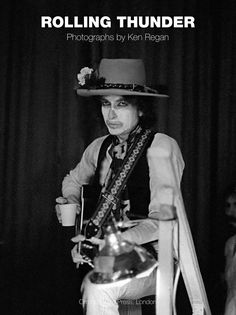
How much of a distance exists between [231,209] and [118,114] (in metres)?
0.96

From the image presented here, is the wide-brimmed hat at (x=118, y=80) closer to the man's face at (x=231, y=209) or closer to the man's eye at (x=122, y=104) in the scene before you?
the man's eye at (x=122, y=104)

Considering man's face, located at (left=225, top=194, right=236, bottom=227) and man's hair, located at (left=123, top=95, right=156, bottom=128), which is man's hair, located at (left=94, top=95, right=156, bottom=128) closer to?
man's hair, located at (left=123, top=95, right=156, bottom=128)

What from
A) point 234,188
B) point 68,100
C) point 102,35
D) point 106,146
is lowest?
point 234,188

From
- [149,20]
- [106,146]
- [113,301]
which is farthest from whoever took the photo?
[149,20]

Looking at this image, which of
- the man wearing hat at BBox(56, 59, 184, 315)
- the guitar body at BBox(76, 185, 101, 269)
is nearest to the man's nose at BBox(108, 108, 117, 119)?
the man wearing hat at BBox(56, 59, 184, 315)

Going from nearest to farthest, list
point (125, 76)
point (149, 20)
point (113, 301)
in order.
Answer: point (113, 301) < point (125, 76) < point (149, 20)

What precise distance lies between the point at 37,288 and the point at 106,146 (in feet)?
3.33

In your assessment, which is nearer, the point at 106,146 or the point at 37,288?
the point at 106,146

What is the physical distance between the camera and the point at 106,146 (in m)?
3.18

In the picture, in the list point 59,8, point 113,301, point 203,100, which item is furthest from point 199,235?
point 59,8

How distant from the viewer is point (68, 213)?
2.92m

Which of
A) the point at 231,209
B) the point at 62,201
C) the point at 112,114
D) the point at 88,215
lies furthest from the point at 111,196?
the point at 231,209

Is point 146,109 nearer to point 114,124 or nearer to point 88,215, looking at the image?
point 114,124

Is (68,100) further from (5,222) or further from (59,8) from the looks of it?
→ (5,222)
